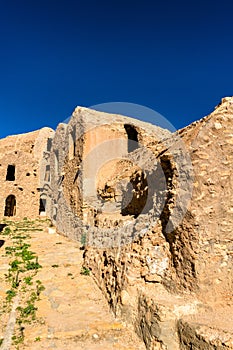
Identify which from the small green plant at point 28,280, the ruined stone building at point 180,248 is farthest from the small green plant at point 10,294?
the ruined stone building at point 180,248

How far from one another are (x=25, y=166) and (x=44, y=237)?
10.6 m

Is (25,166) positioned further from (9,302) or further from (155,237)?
(155,237)

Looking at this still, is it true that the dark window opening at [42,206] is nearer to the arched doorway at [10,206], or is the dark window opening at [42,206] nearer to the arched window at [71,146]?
the arched doorway at [10,206]

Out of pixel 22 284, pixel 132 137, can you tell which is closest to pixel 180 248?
pixel 22 284

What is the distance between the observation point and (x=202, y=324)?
3328mm

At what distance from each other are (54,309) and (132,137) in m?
9.16

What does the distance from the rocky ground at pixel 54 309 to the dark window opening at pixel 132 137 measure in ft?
19.7

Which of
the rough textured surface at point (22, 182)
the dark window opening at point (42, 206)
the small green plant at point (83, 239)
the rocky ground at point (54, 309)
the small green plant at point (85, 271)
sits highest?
the rough textured surface at point (22, 182)

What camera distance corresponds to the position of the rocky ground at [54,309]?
4016 millimetres

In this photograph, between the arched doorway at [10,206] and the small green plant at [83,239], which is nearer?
the small green plant at [83,239]

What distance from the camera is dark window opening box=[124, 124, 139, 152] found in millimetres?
12337

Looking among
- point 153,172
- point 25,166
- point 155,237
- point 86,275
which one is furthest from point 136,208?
point 25,166

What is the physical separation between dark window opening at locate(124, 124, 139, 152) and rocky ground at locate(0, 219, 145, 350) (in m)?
6.00

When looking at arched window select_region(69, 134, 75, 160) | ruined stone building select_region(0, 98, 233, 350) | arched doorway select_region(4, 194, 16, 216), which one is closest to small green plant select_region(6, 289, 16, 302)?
ruined stone building select_region(0, 98, 233, 350)
